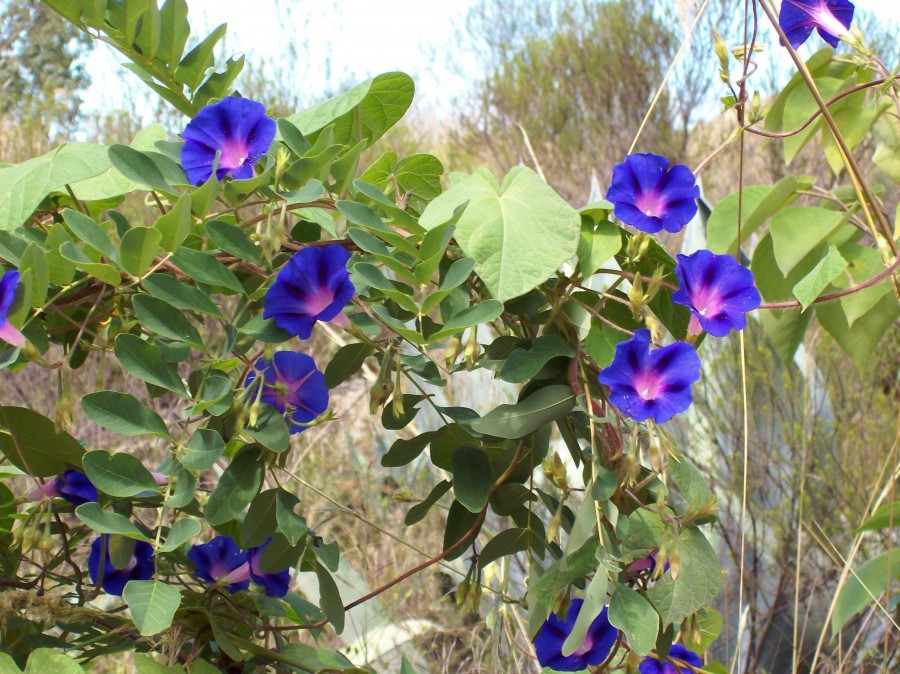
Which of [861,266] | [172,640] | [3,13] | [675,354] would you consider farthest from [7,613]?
[3,13]

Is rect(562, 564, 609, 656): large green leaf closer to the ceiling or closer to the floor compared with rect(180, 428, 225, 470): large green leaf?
closer to the floor

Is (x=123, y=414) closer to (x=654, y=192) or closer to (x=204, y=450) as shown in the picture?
(x=204, y=450)

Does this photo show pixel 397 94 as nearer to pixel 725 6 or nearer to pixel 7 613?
pixel 7 613

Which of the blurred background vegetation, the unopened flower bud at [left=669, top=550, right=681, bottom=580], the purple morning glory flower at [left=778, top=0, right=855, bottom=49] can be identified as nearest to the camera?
the unopened flower bud at [left=669, top=550, right=681, bottom=580]

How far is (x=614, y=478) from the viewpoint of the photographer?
1.65 ft

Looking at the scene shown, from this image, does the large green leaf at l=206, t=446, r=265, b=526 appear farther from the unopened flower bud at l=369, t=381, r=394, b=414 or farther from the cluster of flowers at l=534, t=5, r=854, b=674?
the cluster of flowers at l=534, t=5, r=854, b=674

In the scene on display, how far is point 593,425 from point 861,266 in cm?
55

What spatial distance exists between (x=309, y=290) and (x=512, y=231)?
118 millimetres

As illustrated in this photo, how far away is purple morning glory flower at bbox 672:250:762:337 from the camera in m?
0.52

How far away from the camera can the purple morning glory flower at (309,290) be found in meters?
0.50

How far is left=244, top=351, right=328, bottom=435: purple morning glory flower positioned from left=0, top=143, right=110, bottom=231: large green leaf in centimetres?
15

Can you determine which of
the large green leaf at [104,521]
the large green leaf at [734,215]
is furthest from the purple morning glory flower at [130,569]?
the large green leaf at [734,215]

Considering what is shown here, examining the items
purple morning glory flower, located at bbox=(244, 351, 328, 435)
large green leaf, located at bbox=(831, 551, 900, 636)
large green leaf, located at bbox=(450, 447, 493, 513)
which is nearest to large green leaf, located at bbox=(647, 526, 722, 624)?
large green leaf, located at bbox=(450, 447, 493, 513)

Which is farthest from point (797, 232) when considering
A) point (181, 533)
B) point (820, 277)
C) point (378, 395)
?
point (181, 533)
